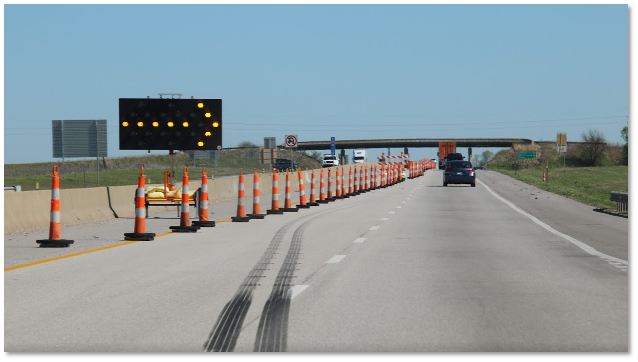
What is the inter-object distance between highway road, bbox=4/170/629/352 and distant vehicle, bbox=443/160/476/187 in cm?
3725

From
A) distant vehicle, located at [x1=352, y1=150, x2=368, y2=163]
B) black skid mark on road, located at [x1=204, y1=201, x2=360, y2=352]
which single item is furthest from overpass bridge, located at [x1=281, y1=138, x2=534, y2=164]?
black skid mark on road, located at [x1=204, y1=201, x2=360, y2=352]

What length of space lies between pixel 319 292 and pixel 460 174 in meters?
47.7

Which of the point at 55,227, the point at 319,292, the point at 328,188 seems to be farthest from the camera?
the point at 328,188

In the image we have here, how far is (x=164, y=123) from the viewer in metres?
30.5

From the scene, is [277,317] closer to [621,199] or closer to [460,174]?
[621,199]

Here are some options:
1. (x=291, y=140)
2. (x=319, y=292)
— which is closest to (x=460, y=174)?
(x=291, y=140)

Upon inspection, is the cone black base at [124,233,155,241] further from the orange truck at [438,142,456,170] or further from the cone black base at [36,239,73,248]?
the orange truck at [438,142,456,170]

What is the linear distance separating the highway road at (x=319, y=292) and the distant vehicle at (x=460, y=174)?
37.3 metres

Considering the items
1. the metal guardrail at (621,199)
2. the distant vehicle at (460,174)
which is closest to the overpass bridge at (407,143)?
the distant vehicle at (460,174)

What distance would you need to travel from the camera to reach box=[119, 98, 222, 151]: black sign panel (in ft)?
99.9

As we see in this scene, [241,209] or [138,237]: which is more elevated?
[241,209]
